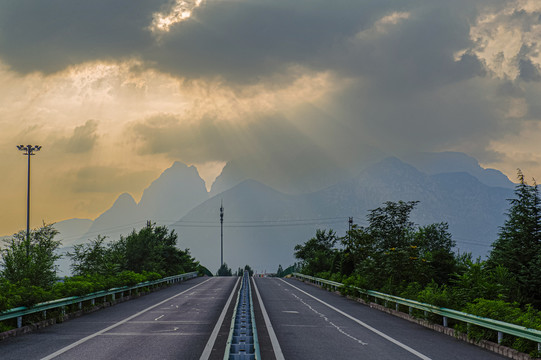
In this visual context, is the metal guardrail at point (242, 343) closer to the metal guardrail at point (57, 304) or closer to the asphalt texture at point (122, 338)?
the asphalt texture at point (122, 338)

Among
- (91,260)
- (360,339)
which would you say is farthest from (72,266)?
(360,339)

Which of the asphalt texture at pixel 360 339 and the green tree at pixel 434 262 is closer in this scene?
the asphalt texture at pixel 360 339

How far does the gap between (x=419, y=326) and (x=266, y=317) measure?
18.7ft

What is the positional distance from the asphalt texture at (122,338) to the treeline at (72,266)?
54.3 inches

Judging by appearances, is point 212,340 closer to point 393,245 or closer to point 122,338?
point 122,338

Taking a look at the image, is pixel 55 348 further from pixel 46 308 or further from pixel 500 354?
pixel 500 354

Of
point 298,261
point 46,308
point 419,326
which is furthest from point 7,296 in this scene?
point 298,261

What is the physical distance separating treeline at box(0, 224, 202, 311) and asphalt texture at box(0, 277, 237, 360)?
1.38 m

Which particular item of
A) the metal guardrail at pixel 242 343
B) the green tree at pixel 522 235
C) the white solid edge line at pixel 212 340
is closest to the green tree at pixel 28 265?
the white solid edge line at pixel 212 340

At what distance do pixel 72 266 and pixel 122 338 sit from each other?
65.8 feet

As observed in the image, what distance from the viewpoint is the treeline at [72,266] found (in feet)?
56.0

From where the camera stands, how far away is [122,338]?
1395 cm

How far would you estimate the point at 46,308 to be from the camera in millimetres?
17344

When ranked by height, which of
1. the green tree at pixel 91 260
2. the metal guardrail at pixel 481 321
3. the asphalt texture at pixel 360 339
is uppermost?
the green tree at pixel 91 260
